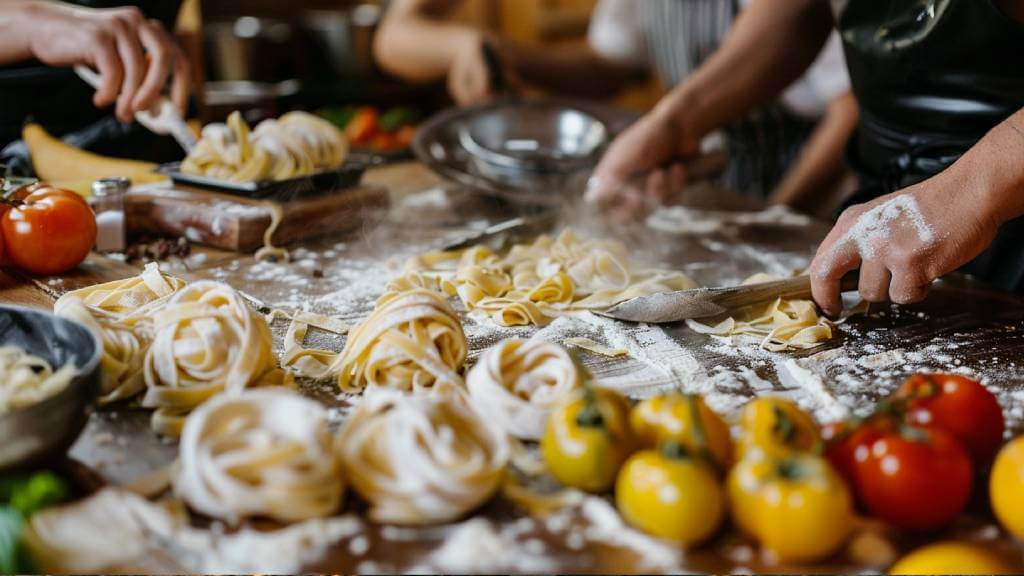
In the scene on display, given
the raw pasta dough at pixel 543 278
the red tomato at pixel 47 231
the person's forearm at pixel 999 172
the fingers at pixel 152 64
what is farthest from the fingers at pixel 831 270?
the fingers at pixel 152 64

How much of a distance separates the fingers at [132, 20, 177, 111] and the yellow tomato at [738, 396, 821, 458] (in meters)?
2.15

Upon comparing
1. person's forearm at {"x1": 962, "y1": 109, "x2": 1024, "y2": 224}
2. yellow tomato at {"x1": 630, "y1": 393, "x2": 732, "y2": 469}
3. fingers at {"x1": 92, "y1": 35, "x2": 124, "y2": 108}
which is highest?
person's forearm at {"x1": 962, "y1": 109, "x2": 1024, "y2": 224}

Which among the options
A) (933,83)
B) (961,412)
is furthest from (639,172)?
(961,412)

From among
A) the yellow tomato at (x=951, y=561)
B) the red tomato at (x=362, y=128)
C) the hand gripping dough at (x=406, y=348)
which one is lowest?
the red tomato at (x=362, y=128)

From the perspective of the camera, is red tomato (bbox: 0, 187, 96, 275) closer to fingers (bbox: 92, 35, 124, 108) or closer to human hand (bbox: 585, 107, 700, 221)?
fingers (bbox: 92, 35, 124, 108)

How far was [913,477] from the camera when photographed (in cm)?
121

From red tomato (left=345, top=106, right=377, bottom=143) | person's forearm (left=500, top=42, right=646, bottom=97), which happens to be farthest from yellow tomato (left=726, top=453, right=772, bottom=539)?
red tomato (left=345, top=106, right=377, bottom=143)

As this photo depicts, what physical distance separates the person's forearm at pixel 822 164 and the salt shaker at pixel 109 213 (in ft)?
9.77

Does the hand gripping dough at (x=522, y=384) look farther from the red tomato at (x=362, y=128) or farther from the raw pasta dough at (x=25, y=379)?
the red tomato at (x=362, y=128)

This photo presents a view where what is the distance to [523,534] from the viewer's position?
4.12 feet

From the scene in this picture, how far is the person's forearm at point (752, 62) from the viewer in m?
3.21

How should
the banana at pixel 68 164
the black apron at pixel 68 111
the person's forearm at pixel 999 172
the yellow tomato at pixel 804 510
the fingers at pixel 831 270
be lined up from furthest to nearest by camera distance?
1. the black apron at pixel 68 111
2. the banana at pixel 68 164
3. the fingers at pixel 831 270
4. the person's forearm at pixel 999 172
5. the yellow tomato at pixel 804 510

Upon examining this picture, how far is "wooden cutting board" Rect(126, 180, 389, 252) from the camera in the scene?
2594 millimetres

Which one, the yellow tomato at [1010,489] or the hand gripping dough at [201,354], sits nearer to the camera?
the yellow tomato at [1010,489]
